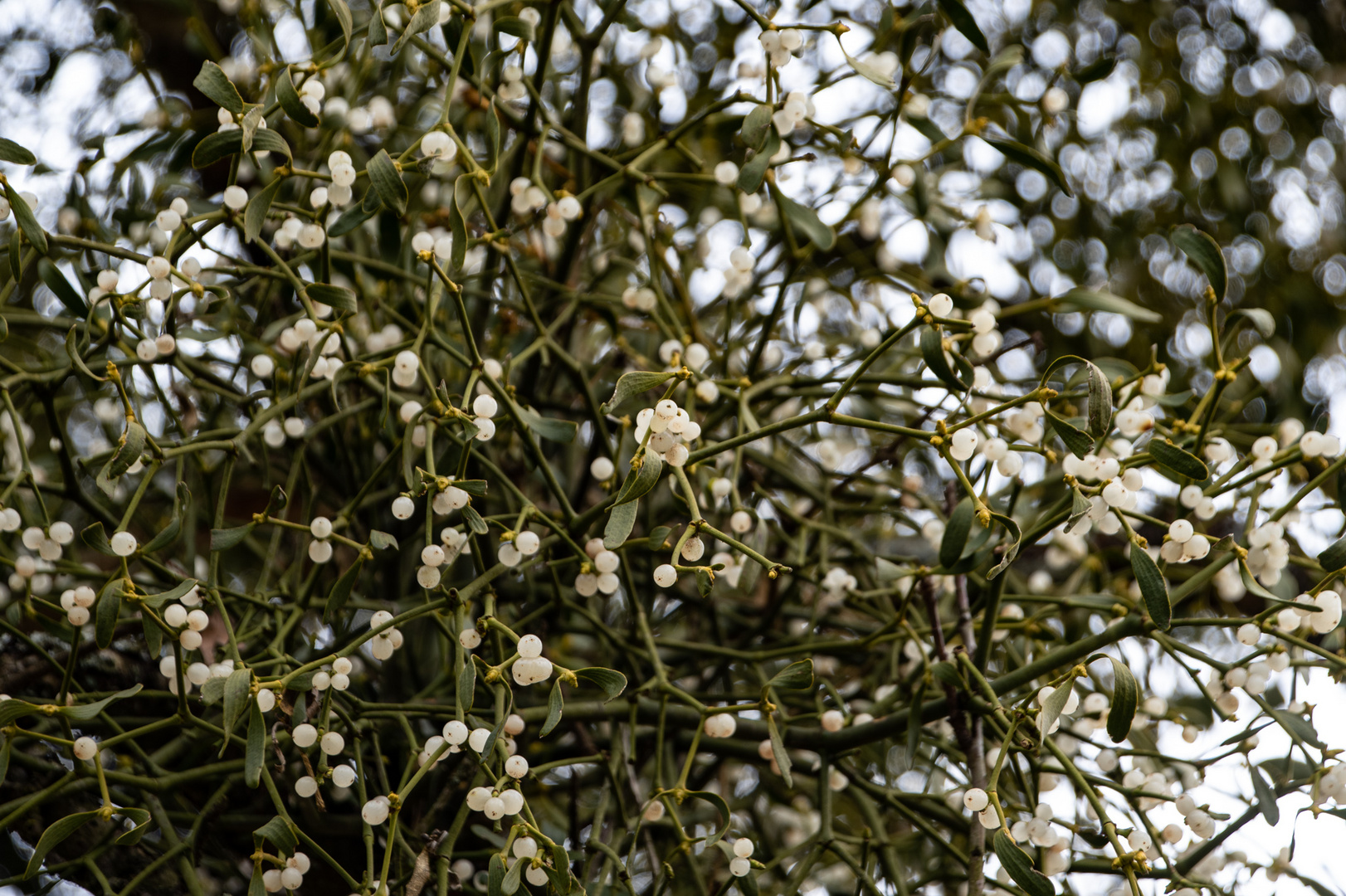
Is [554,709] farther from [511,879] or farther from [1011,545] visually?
[1011,545]

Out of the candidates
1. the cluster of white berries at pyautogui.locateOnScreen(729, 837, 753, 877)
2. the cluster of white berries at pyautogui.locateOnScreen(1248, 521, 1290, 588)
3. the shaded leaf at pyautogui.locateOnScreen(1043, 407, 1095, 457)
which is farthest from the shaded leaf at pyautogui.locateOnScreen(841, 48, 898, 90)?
the cluster of white berries at pyautogui.locateOnScreen(729, 837, 753, 877)

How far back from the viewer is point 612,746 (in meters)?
0.77

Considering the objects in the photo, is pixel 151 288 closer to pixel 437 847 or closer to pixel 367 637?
pixel 367 637

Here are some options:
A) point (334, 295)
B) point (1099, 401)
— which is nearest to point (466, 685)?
point (334, 295)

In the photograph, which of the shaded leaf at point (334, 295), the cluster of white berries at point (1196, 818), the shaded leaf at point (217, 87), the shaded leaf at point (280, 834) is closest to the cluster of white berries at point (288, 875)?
the shaded leaf at point (280, 834)

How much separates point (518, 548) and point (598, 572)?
0.24ft

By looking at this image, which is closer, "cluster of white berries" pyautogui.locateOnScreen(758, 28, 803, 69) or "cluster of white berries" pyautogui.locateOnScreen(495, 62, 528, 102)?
"cluster of white berries" pyautogui.locateOnScreen(758, 28, 803, 69)

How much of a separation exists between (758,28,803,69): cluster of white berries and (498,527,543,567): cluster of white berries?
29 centimetres

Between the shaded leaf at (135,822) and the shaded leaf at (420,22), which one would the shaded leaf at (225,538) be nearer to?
the shaded leaf at (135,822)

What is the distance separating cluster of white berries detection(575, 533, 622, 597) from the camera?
66cm

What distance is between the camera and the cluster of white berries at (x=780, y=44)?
0.67 metres

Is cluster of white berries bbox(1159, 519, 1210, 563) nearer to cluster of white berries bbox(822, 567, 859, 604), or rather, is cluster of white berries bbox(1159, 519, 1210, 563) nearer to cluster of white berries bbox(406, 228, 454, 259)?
cluster of white berries bbox(822, 567, 859, 604)

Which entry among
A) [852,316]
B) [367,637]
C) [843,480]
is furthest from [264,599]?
[852,316]

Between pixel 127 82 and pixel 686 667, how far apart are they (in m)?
0.99
